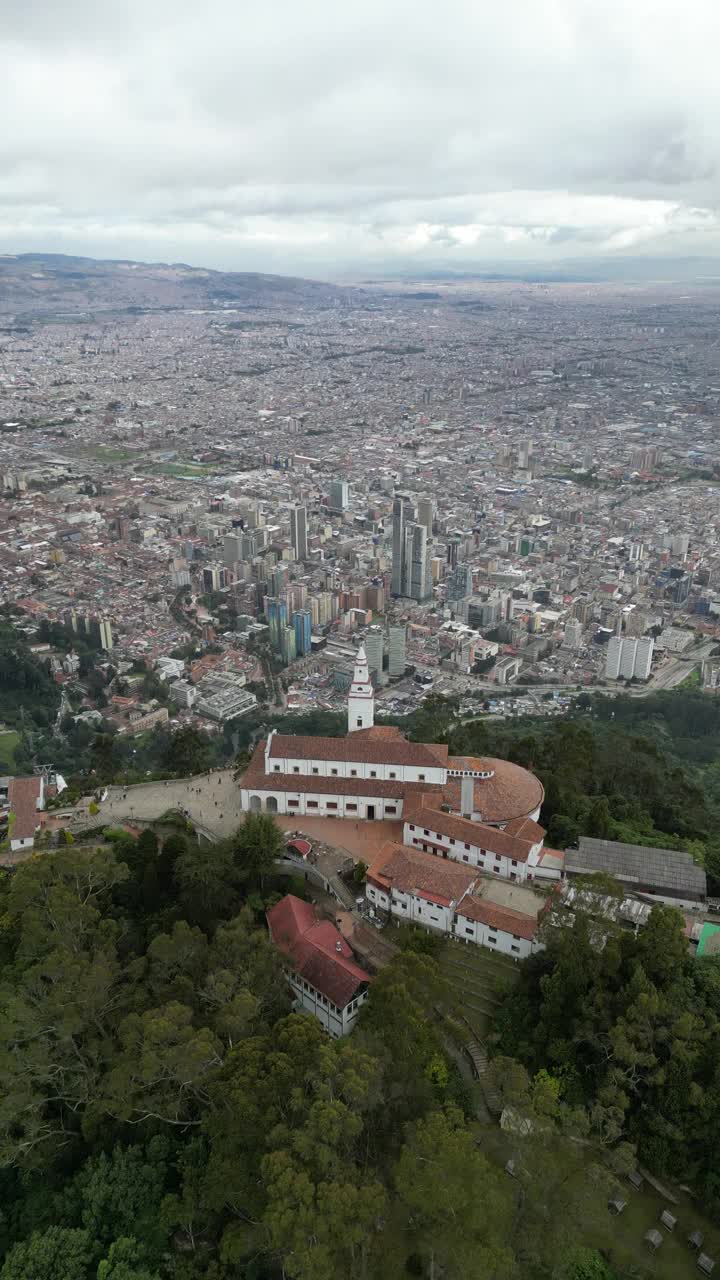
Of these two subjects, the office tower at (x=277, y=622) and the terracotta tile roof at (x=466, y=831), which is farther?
the office tower at (x=277, y=622)

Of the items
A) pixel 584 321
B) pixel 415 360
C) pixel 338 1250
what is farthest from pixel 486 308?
pixel 338 1250

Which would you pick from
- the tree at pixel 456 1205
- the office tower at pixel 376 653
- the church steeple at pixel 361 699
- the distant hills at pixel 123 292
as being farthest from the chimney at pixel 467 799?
the distant hills at pixel 123 292

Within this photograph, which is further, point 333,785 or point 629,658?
point 629,658

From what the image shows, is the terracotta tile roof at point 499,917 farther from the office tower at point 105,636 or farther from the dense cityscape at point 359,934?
the office tower at point 105,636

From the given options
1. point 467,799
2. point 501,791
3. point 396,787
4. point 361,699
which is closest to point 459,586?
point 361,699

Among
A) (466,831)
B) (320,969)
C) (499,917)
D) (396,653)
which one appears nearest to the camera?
(320,969)

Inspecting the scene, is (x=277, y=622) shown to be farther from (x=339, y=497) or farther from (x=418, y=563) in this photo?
(x=339, y=497)
